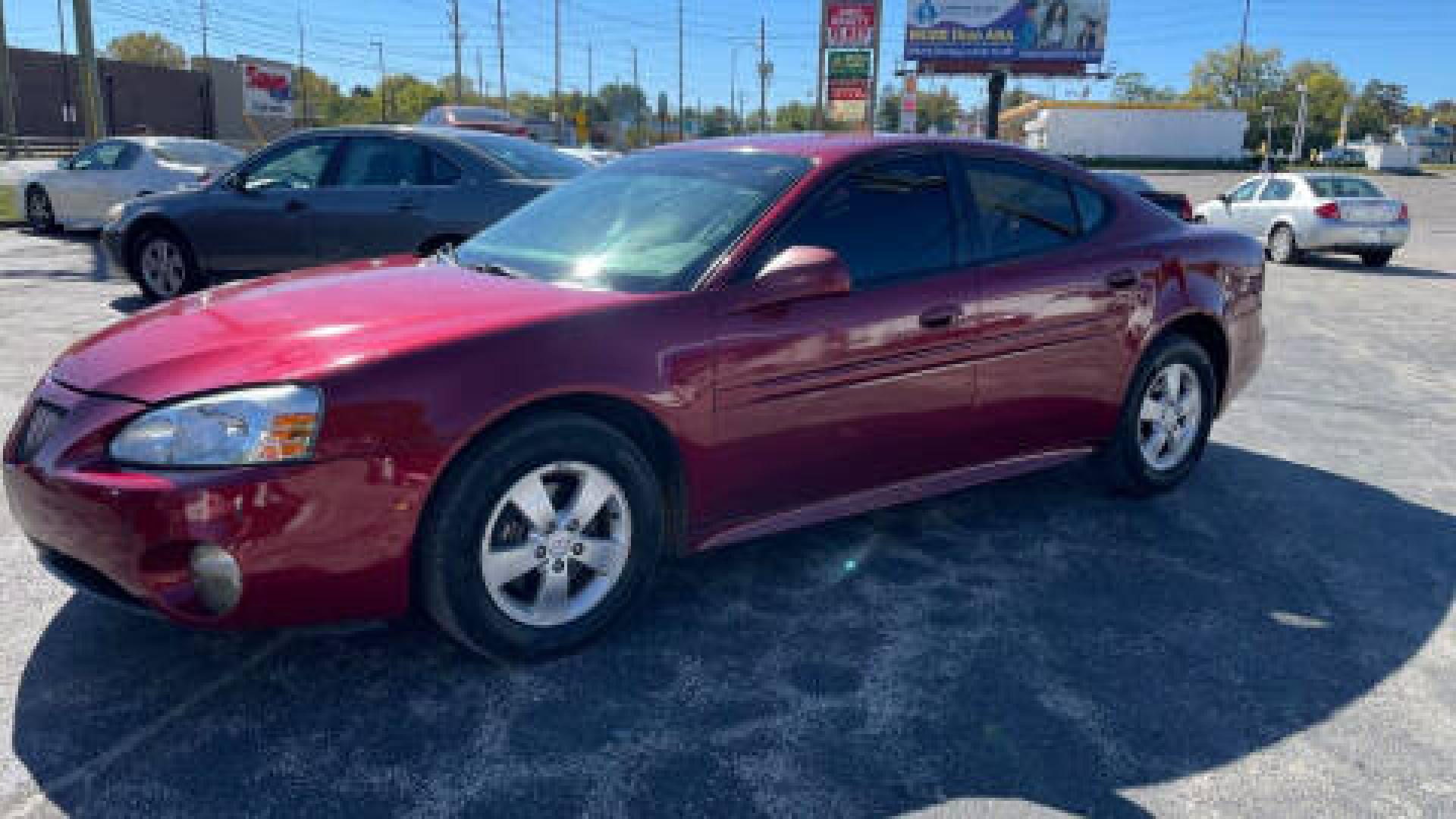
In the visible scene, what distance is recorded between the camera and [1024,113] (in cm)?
10281

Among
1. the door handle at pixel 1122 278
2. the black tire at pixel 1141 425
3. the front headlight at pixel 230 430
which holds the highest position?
the door handle at pixel 1122 278

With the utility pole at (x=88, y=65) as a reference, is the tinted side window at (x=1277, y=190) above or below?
below

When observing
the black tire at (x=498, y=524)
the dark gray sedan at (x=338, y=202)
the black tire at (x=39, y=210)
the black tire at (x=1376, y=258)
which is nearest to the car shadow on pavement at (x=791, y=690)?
the black tire at (x=498, y=524)

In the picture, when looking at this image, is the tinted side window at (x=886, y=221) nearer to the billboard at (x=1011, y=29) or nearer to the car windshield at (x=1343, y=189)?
the car windshield at (x=1343, y=189)

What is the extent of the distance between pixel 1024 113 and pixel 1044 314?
10639 centimetres

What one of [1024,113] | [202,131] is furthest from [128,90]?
[1024,113]

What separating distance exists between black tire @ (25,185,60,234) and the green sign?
28355 mm

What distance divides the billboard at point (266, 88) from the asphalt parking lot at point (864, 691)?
192 ft

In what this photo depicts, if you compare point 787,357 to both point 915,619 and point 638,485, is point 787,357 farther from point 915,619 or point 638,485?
point 915,619

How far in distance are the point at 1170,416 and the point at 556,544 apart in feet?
9.88

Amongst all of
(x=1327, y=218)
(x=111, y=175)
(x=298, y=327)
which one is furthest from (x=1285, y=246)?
(x=111, y=175)

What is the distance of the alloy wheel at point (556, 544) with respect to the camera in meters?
2.97

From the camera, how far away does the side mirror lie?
128 inches

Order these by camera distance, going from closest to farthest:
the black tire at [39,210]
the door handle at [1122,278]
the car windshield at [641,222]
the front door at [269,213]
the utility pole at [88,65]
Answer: the car windshield at [641,222] < the door handle at [1122,278] < the front door at [269,213] < the black tire at [39,210] < the utility pole at [88,65]
